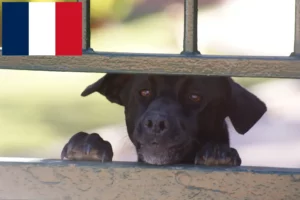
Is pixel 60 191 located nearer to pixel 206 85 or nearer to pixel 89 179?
pixel 89 179

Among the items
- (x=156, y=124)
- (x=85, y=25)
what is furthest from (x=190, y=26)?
(x=156, y=124)

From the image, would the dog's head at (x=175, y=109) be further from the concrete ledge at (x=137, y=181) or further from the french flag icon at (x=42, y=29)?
the french flag icon at (x=42, y=29)

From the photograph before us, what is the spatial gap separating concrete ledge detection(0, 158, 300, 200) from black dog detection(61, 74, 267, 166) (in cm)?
20

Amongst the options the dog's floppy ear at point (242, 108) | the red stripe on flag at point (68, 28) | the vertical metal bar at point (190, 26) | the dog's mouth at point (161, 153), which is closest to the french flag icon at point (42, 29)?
the red stripe on flag at point (68, 28)

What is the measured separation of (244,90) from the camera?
3.61 m

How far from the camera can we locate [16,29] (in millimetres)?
2848

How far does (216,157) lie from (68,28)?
667 mm

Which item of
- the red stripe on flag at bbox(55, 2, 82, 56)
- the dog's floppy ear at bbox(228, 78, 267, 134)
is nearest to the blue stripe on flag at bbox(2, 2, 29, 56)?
the red stripe on flag at bbox(55, 2, 82, 56)

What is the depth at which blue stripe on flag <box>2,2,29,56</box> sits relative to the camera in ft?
9.20

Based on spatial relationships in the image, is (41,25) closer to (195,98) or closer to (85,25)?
(85,25)

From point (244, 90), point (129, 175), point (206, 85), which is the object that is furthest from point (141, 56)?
point (244, 90)

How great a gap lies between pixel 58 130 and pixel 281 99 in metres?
1.53

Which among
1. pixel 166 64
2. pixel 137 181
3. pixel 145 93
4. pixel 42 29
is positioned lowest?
pixel 137 181

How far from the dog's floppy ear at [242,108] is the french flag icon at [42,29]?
3.11 feet
